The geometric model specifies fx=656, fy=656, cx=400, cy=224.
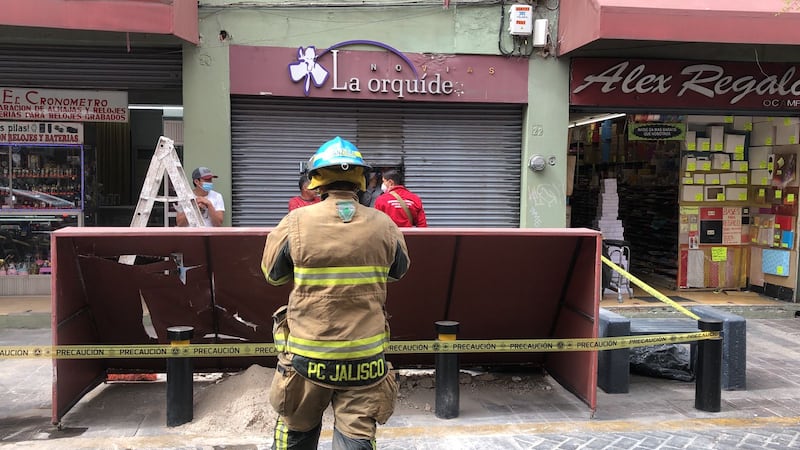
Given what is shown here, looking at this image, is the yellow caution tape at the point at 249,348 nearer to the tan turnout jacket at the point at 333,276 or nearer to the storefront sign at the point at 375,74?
the tan turnout jacket at the point at 333,276

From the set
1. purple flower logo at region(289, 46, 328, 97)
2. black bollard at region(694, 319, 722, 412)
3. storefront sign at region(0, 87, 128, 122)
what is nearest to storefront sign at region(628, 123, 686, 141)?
purple flower logo at region(289, 46, 328, 97)

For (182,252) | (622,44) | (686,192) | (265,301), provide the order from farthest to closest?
(686,192) → (622,44) → (265,301) → (182,252)

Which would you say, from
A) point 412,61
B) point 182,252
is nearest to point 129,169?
point 412,61

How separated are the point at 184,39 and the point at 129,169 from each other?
517 centimetres

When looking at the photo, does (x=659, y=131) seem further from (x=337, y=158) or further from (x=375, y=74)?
(x=337, y=158)

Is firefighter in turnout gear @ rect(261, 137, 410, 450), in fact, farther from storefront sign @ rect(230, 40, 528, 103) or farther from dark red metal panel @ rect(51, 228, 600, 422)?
storefront sign @ rect(230, 40, 528, 103)

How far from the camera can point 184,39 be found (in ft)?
27.0

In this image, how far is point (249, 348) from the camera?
502 cm

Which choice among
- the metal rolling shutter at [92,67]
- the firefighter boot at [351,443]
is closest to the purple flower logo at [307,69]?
the metal rolling shutter at [92,67]

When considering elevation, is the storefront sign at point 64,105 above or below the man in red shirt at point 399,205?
above

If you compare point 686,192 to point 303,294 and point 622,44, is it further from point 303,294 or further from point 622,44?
point 303,294

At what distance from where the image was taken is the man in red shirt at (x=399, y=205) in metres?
6.88

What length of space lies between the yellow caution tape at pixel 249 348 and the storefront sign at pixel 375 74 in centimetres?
476

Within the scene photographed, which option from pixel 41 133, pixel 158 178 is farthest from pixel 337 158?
pixel 41 133
